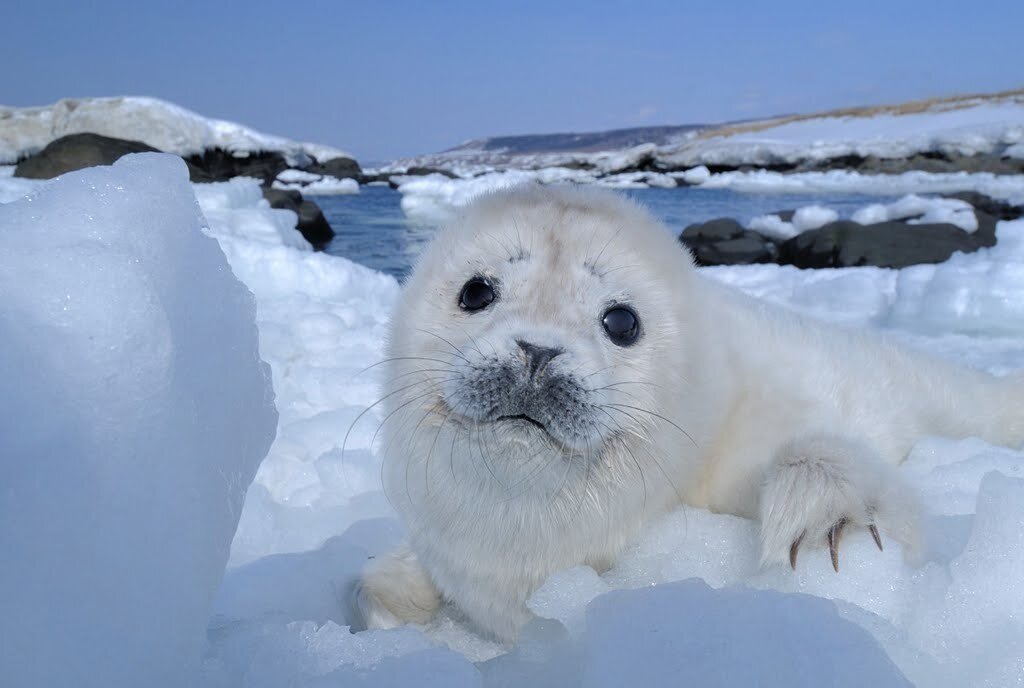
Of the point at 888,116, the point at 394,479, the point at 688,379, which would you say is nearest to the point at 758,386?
the point at 688,379

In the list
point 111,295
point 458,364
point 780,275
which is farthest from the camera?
point 780,275

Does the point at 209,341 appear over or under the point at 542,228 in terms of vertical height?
under

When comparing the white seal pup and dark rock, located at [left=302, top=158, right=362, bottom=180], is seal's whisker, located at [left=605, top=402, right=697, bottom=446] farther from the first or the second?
dark rock, located at [left=302, top=158, right=362, bottom=180]

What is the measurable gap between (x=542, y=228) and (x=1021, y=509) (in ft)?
3.41

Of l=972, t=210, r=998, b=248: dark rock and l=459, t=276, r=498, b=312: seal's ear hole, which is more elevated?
l=459, t=276, r=498, b=312: seal's ear hole

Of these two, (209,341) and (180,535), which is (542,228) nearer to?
(209,341)

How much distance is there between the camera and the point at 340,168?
34.9 m

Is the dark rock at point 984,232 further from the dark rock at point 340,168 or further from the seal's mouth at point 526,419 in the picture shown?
the dark rock at point 340,168

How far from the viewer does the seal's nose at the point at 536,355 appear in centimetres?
141

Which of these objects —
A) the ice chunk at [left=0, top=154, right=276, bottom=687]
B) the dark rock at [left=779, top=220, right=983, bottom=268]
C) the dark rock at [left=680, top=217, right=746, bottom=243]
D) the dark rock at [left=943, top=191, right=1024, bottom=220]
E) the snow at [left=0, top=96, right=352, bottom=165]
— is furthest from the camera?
the snow at [left=0, top=96, right=352, bottom=165]

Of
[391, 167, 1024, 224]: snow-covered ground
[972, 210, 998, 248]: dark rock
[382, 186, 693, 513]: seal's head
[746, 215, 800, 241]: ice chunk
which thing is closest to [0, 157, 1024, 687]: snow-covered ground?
[382, 186, 693, 513]: seal's head

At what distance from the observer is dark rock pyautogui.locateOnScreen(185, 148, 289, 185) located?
78.2ft

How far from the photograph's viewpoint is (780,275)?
632 centimetres

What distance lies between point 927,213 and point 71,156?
38.3ft
